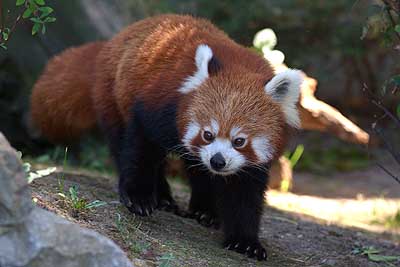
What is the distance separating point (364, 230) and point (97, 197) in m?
2.31

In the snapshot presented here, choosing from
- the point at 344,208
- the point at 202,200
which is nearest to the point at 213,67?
the point at 202,200

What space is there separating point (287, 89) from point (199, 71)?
500mm

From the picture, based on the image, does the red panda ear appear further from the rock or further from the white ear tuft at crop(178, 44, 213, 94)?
the rock

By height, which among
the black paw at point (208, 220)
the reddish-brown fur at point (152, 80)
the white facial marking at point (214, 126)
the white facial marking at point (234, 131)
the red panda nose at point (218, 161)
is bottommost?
the black paw at point (208, 220)

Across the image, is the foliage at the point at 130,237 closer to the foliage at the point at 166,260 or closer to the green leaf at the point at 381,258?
the foliage at the point at 166,260

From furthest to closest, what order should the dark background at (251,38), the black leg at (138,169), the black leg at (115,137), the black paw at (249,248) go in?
the dark background at (251,38)
the black leg at (115,137)
the black leg at (138,169)
the black paw at (249,248)

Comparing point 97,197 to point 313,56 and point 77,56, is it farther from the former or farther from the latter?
point 313,56

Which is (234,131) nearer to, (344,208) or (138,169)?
(138,169)

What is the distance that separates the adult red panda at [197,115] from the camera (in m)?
4.03

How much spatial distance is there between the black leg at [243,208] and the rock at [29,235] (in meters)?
1.69

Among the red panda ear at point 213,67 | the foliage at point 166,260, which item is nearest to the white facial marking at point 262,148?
the red panda ear at point 213,67

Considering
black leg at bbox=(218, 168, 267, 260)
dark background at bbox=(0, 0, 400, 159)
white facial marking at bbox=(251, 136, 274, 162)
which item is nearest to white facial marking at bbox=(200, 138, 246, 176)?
white facial marking at bbox=(251, 136, 274, 162)

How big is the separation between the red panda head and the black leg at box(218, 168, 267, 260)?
26 centimetres

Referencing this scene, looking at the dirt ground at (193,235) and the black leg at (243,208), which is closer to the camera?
the dirt ground at (193,235)
